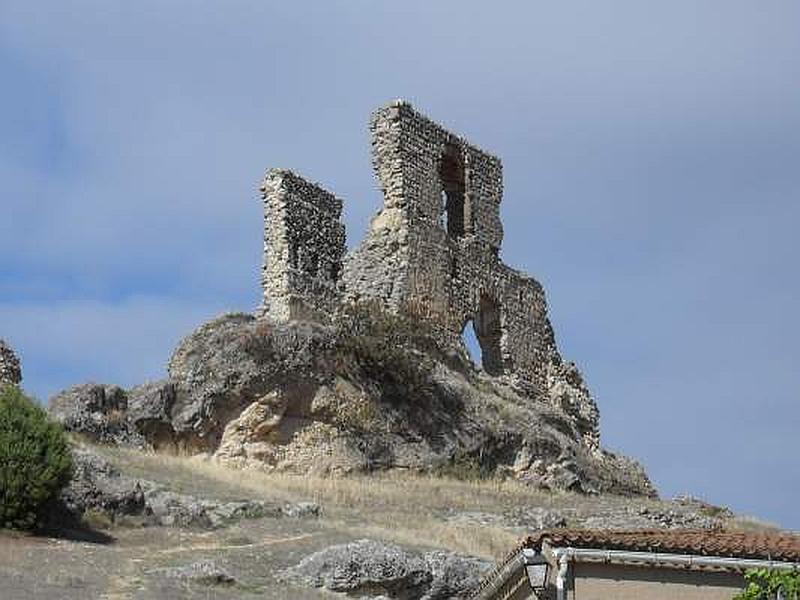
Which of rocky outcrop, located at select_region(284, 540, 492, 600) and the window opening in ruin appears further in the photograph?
the window opening in ruin

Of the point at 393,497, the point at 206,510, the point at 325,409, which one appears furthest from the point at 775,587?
the point at 325,409

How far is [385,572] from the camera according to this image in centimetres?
2650

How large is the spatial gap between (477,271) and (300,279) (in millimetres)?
6355

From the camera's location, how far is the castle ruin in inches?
1684

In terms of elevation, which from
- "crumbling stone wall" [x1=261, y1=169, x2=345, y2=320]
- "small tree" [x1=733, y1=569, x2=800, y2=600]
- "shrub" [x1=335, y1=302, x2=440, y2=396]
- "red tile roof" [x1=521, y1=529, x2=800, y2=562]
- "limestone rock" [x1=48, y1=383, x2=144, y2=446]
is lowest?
"small tree" [x1=733, y1=569, x2=800, y2=600]

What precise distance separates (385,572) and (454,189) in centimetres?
2312

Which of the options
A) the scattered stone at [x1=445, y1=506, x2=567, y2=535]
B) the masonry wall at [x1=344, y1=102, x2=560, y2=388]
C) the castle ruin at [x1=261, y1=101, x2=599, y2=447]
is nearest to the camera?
the scattered stone at [x1=445, y1=506, x2=567, y2=535]

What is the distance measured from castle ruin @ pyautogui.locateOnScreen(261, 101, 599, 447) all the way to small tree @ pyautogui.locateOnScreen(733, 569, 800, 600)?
82.2 ft

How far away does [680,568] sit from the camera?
1952 centimetres

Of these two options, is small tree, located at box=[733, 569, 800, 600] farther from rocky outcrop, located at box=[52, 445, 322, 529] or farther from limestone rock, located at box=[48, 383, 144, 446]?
limestone rock, located at box=[48, 383, 144, 446]

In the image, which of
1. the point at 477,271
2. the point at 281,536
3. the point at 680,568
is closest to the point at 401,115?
the point at 477,271

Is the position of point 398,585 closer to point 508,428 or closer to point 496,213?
point 508,428

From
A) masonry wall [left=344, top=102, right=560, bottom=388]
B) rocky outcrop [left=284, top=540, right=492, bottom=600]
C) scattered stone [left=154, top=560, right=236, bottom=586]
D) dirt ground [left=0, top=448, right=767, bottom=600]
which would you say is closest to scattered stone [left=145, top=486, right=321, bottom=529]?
dirt ground [left=0, top=448, right=767, bottom=600]

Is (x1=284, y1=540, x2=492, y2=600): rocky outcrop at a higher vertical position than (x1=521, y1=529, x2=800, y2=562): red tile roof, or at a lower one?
lower
